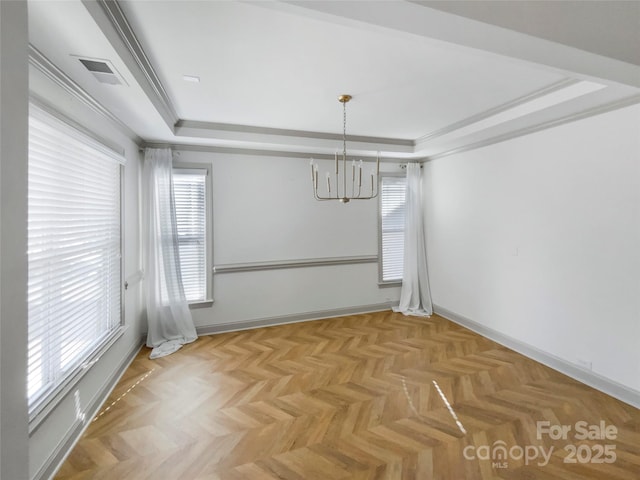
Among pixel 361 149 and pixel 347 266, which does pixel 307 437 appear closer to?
pixel 347 266

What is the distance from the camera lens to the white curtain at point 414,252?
191 inches

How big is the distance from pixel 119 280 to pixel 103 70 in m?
1.97

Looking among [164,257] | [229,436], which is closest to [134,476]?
[229,436]

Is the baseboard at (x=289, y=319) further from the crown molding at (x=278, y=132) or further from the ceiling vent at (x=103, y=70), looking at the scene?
the ceiling vent at (x=103, y=70)

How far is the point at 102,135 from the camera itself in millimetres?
2646

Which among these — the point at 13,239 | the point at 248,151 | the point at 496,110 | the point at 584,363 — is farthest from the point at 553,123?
the point at 13,239

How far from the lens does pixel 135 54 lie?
1.94 meters

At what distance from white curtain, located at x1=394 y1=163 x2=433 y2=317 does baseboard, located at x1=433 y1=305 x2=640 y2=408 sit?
2.16 ft

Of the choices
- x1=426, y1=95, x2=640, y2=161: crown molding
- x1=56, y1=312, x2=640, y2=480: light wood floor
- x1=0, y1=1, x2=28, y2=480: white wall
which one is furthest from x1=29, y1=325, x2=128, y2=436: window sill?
x1=426, y1=95, x2=640, y2=161: crown molding

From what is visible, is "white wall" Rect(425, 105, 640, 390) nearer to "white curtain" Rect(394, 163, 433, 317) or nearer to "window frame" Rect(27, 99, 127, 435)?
"white curtain" Rect(394, 163, 433, 317)

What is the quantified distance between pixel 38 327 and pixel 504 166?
4355 millimetres

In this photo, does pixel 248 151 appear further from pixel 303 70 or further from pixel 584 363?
pixel 584 363

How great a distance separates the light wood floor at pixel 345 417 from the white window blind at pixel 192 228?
81 cm

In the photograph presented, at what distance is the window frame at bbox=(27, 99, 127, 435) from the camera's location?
1.72 m
